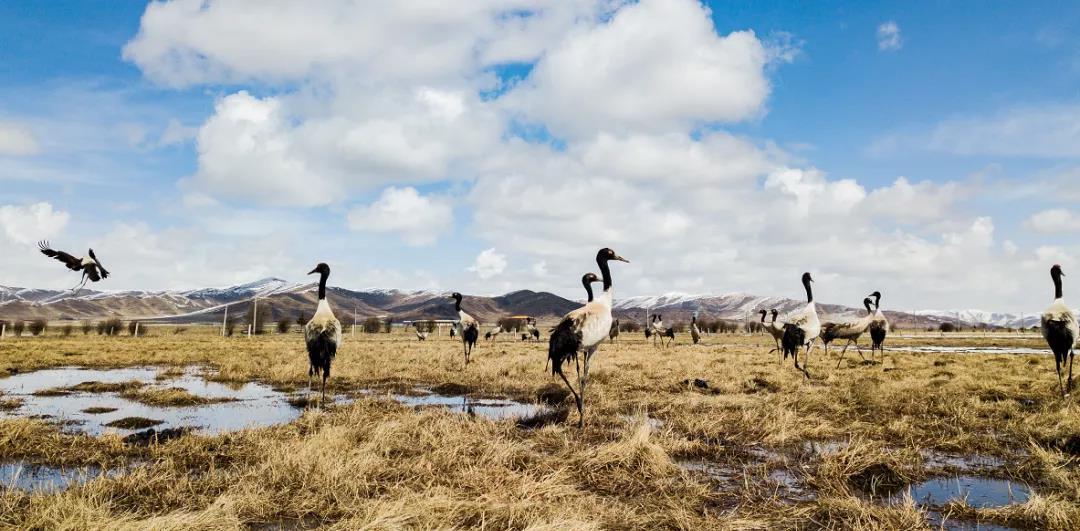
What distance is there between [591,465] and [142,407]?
33.6 feet

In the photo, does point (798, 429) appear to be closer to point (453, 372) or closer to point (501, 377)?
point (501, 377)

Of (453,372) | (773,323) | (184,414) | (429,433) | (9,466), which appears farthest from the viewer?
(773,323)

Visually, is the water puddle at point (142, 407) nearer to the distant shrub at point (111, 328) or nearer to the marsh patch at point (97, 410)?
the marsh patch at point (97, 410)

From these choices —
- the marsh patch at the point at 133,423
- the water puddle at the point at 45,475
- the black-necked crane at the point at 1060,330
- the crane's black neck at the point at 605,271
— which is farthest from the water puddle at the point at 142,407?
the black-necked crane at the point at 1060,330

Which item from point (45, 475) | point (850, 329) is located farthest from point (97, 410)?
point (850, 329)

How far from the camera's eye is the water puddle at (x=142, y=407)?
1024 cm

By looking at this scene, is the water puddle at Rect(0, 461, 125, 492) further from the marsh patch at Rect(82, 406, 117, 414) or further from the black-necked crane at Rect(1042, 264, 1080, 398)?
the black-necked crane at Rect(1042, 264, 1080, 398)

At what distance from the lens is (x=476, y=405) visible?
12844 mm

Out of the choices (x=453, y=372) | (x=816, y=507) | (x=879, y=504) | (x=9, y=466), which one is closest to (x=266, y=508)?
(x=9, y=466)

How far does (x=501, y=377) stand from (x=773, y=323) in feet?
49.6

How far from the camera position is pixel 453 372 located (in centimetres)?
1912

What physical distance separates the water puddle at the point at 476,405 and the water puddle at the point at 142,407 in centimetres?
271

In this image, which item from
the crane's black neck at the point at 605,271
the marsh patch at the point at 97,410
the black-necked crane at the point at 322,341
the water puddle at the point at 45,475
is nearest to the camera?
the water puddle at the point at 45,475

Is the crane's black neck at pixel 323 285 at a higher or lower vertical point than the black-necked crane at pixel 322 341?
higher
